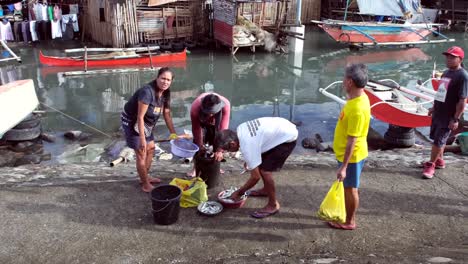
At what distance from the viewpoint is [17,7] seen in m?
20.4

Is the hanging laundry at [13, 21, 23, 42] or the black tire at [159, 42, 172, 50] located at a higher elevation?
the hanging laundry at [13, 21, 23, 42]

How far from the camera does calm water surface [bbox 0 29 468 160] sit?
11.3m

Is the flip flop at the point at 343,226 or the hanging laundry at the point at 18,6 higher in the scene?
the hanging laundry at the point at 18,6

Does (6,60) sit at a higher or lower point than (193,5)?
lower

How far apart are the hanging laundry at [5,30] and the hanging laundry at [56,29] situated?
6.20ft

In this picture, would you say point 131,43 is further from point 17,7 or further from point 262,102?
point 262,102

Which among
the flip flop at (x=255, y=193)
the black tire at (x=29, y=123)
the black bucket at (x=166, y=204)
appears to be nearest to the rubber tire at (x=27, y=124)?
the black tire at (x=29, y=123)

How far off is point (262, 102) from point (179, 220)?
29.6 ft

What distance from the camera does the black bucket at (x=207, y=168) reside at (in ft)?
17.5

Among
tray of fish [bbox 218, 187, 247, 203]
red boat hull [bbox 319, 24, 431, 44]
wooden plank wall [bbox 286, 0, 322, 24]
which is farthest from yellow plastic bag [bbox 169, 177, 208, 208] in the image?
wooden plank wall [bbox 286, 0, 322, 24]

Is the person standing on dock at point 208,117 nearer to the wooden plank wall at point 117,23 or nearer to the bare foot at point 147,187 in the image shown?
the bare foot at point 147,187

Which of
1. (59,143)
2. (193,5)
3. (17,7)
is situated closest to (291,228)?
(59,143)

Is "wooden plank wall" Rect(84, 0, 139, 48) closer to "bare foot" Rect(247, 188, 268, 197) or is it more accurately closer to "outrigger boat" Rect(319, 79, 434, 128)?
"outrigger boat" Rect(319, 79, 434, 128)

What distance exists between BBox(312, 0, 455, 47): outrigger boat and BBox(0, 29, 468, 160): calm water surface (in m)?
0.65
